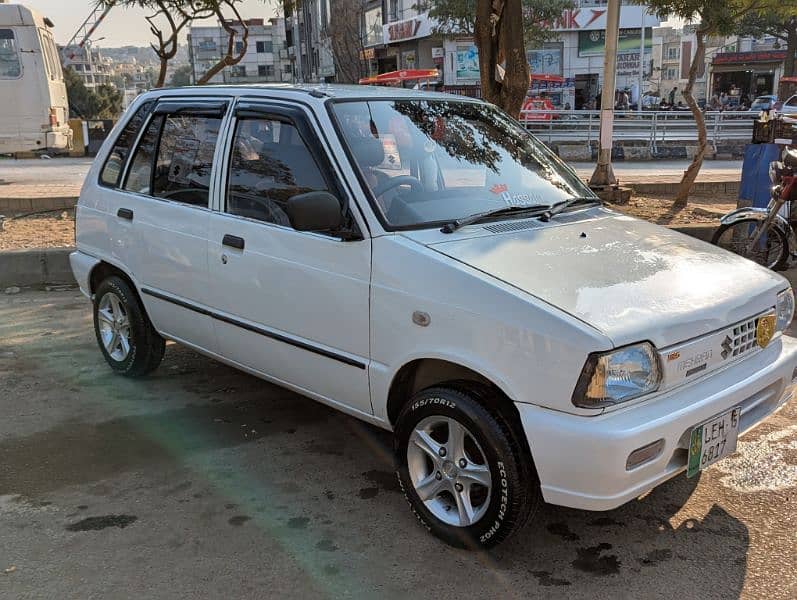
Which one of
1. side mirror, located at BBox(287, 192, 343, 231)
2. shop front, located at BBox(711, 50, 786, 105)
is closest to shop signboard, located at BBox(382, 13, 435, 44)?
shop front, located at BBox(711, 50, 786, 105)

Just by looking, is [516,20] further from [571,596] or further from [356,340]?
[571,596]

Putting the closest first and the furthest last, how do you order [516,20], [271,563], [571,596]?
[571,596]
[271,563]
[516,20]

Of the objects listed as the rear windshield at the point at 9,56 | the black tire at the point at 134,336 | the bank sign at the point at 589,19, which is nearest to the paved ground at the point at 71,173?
the rear windshield at the point at 9,56

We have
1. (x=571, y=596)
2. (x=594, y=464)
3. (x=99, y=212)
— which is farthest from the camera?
(x=99, y=212)

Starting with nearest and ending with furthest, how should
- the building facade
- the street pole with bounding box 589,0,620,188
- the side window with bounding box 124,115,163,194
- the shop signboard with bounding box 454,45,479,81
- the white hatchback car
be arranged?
the white hatchback car < the side window with bounding box 124,115,163,194 < the street pole with bounding box 589,0,620,188 < the shop signboard with bounding box 454,45,479,81 < the building facade

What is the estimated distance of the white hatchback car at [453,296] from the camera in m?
2.68

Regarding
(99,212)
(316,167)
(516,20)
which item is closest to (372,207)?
(316,167)

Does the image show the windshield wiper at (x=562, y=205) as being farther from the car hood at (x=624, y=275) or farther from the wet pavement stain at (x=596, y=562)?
the wet pavement stain at (x=596, y=562)

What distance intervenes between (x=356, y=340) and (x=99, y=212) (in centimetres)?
254

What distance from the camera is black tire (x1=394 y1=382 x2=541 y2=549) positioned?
9.20ft

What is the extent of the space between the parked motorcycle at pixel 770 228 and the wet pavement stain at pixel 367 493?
509 cm

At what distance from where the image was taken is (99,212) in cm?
497

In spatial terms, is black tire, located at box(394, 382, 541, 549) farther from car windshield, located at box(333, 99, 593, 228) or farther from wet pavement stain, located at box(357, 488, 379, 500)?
car windshield, located at box(333, 99, 593, 228)

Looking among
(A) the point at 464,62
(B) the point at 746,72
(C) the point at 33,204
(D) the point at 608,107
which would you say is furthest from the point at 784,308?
(B) the point at 746,72
